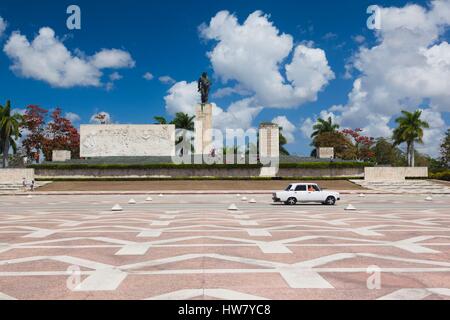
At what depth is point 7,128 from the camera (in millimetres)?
64500

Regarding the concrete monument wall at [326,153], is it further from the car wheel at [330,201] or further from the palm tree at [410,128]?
the car wheel at [330,201]

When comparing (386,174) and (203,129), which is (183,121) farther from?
(386,174)

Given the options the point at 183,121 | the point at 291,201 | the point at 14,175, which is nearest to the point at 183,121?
the point at 183,121

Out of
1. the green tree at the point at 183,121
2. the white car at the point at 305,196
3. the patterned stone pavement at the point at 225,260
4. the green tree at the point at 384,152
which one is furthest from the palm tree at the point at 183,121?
the patterned stone pavement at the point at 225,260

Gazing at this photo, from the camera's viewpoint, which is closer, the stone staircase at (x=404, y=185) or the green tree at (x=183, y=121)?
the stone staircase at (x=404, y=185)

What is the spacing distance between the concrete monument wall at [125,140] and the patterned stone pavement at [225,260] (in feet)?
159

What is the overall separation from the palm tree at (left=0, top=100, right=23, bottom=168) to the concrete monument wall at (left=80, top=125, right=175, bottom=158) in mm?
11646

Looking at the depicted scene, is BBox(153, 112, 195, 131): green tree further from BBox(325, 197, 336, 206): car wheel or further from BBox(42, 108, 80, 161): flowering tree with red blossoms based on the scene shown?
BBox(325, 197, 336, 206): car wheel

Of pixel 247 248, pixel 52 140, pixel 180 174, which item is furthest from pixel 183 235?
pixel 52 140

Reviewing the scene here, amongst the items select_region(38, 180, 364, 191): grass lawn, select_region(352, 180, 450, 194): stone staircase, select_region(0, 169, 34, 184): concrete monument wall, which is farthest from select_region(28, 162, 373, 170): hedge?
select_region(352, 180, 450, 194): stone staircase

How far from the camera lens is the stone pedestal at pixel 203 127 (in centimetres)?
5825

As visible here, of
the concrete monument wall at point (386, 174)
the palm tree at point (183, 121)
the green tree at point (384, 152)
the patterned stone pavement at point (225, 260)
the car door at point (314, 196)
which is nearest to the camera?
the patterned stone pavement at point (225, 260)

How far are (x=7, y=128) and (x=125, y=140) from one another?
59.6 ft
